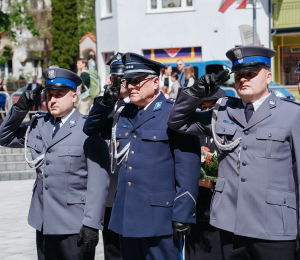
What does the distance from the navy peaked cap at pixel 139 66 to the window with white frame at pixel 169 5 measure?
747 inches

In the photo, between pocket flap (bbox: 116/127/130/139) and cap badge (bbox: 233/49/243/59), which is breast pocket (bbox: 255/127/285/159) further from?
pocket flap (bbox: 116/127/130/139)

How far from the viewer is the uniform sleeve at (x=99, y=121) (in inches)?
159

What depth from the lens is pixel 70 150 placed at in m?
4.42

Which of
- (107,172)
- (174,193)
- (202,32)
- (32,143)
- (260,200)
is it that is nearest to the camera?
(260,200)

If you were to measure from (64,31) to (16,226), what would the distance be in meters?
36.2

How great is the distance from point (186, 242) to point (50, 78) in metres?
1.91

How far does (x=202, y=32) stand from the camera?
22391 millimetres

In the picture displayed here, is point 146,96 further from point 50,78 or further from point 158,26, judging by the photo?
point 158,26

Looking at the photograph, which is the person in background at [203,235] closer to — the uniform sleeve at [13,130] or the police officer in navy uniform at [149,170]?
the police officer in navy uniform at [149,170]

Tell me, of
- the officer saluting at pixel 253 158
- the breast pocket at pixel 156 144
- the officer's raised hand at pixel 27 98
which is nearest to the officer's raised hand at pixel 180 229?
the officer saluting at pixel 253 158

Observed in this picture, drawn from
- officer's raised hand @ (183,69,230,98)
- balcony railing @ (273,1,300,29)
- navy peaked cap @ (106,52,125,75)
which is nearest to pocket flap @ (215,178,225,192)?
officer's raised hand @ (183,69,230,98)

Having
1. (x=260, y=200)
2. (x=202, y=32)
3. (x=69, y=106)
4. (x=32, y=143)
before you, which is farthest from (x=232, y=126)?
(x=202, y=32)

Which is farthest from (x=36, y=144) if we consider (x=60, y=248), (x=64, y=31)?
(x=64, y=31)

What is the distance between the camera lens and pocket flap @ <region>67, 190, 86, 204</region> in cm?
436
